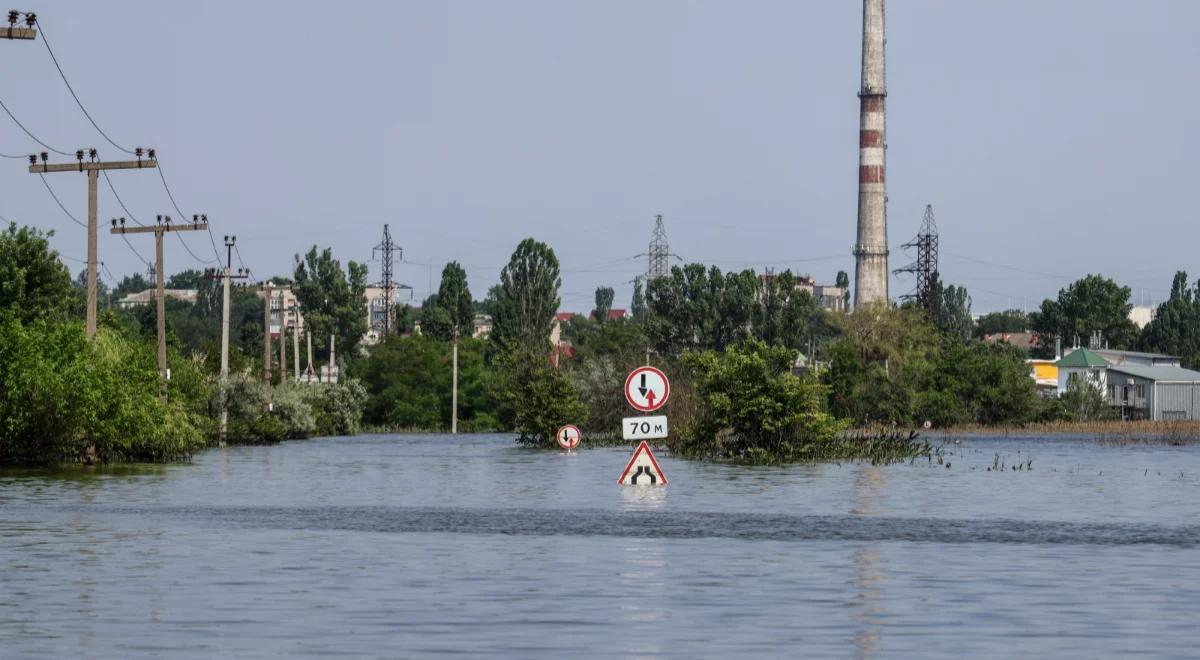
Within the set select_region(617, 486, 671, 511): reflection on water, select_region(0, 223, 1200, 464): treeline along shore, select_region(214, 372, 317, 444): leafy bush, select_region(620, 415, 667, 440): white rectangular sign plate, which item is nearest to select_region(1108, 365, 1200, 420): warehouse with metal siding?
select_region(0, 223, 1200, 464): treeline along shore

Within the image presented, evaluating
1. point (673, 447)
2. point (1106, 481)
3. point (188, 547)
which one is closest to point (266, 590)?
point (188, 547)

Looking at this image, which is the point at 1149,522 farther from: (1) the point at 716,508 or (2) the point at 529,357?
(2) the point at 529,357

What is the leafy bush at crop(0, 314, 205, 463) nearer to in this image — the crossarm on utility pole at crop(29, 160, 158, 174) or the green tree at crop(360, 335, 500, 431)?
the crossarm on utility pole at crop(29, 160, 158, 174)

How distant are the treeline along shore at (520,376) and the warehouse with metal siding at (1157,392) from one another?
10.3 metres

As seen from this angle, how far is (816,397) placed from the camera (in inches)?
2633

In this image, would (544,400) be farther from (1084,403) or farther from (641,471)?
(1084,403)

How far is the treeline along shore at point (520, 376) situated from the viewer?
57125 mm

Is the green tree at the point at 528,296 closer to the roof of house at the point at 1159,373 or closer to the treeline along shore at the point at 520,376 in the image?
the treeline along shore at the point at 520,376

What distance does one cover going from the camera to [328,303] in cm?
16938

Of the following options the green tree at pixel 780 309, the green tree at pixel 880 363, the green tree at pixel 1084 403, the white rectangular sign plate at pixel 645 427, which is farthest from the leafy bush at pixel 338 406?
the white rectangular sign plate at pixel 645 427

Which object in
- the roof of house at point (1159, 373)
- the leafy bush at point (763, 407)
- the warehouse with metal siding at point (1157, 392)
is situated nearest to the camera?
the leafy bush at point (763, 407)

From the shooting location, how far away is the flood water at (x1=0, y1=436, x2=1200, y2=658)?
15.6 metres

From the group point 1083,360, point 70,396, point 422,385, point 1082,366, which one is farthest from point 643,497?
point 1083,360

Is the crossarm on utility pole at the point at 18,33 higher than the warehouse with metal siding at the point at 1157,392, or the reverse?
the crossarm on utility pole at the point at 18,33
